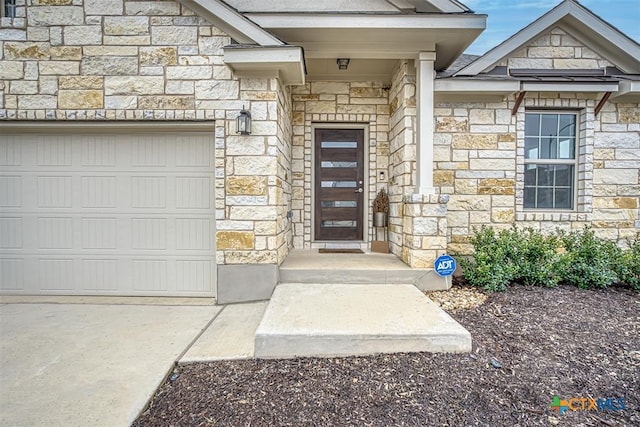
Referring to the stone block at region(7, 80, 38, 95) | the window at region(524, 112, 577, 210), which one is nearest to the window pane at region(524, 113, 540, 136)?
the window at region(524, 112, 577, 210)

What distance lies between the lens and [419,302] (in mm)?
3131

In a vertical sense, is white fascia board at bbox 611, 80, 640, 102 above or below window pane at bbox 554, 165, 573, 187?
above

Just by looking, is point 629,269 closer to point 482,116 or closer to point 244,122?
point 482,116

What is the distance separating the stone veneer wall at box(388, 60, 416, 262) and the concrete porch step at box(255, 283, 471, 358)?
142 cm

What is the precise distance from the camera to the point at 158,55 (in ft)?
11.6

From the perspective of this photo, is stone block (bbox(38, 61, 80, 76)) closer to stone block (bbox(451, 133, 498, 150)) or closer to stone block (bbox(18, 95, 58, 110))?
stone block (bbox(18, 95, 58, 110))

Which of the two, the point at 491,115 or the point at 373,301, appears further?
the point at 491,115

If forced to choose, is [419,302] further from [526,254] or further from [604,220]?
[604,220]

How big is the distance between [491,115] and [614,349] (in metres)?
3.16

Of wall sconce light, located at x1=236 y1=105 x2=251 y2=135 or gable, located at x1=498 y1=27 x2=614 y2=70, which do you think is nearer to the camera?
wall sconce light, located at x1=236 y1=105 x2=251 y2=135

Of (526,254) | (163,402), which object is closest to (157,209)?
(163,402)

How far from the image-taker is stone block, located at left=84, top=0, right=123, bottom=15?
3.50 meters

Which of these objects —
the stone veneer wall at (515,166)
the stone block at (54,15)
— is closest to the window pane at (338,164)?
the stone veneer wall at (515,166)

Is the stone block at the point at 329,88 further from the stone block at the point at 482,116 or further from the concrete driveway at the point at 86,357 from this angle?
the concrete driveway at the point at 86,357
